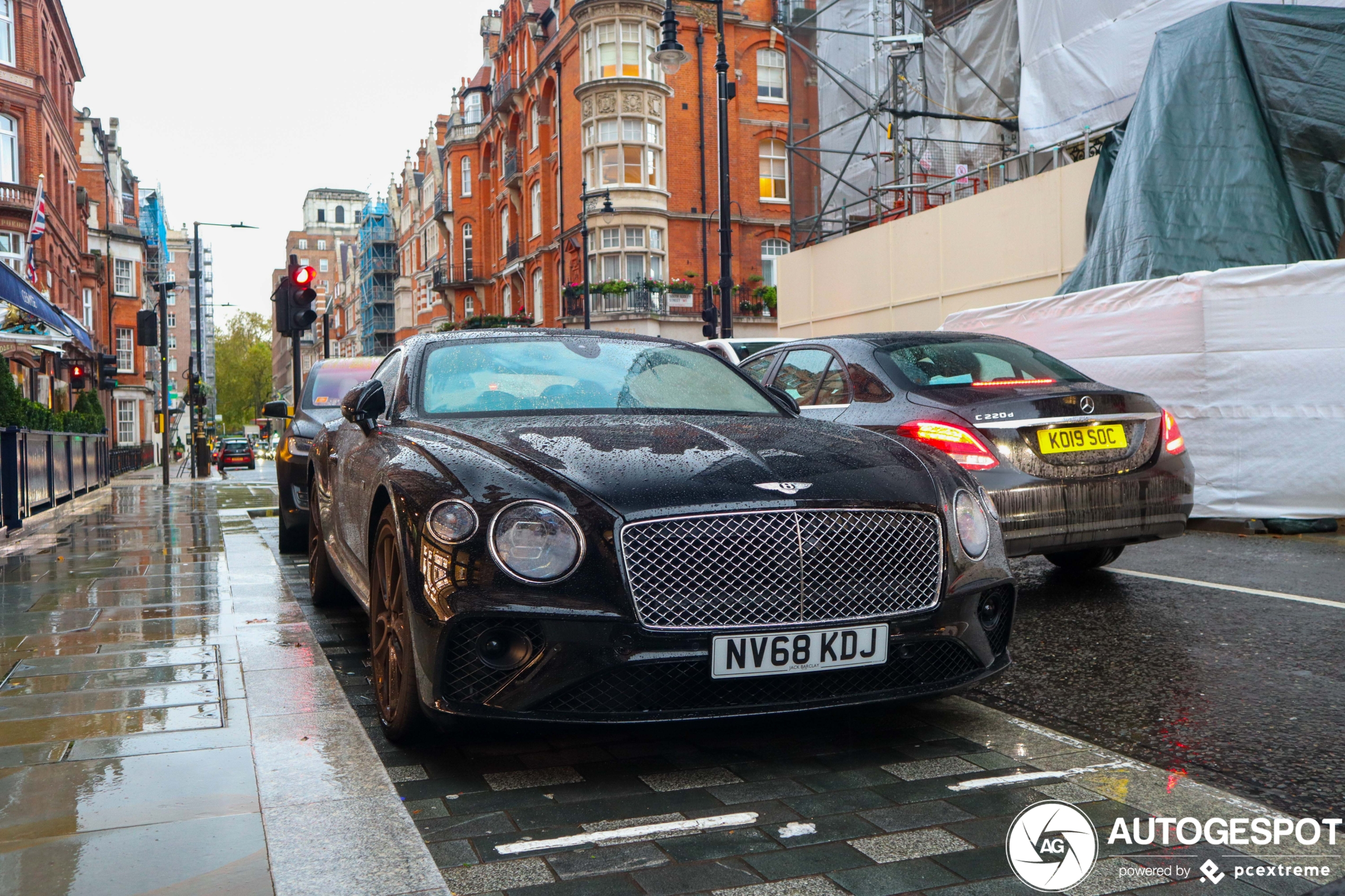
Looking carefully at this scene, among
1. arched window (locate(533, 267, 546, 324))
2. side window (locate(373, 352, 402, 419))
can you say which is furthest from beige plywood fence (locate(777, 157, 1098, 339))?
arched window (locate(533, 267, 546, 324))

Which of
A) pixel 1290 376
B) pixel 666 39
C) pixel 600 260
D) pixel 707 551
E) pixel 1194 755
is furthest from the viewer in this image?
pixel 600 260

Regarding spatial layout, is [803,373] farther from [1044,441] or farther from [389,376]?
[389,376]

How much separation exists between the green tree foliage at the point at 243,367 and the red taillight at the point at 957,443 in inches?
4321

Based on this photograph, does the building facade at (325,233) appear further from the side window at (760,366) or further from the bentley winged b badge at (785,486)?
the bentley winged b badge at (785,486)

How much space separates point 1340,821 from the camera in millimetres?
3127

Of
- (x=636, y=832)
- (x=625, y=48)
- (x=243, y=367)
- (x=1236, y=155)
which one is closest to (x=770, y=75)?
(x=625, y=48)

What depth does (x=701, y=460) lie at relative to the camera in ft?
12.4

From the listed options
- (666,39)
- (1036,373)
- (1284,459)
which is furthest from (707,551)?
(666,39)

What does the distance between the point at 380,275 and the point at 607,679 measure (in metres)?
95.6

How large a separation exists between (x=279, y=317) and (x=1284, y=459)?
32.4ft

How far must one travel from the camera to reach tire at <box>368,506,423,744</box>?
382 centimetres

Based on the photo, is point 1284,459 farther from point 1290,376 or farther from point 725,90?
point 725,90

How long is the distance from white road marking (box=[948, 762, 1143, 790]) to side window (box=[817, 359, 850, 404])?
11.7 ft

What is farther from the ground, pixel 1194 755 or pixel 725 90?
pixel 725 90
